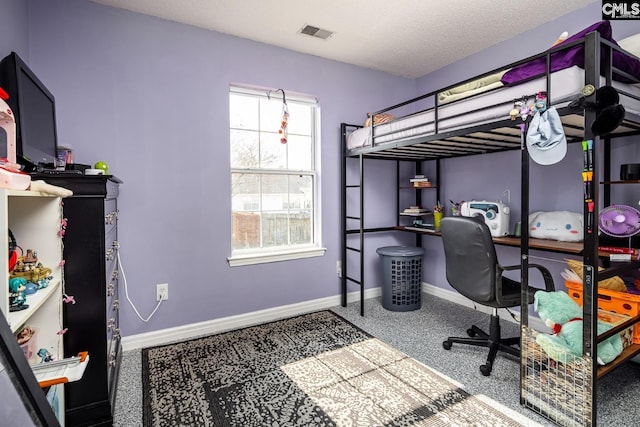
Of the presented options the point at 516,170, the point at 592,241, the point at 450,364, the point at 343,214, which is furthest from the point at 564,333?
the point at 343,214

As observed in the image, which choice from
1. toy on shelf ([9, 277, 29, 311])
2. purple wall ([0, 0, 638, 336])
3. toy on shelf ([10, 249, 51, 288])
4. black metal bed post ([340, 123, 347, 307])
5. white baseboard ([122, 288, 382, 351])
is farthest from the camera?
black metal bed post ([340, 123, 347, 307])

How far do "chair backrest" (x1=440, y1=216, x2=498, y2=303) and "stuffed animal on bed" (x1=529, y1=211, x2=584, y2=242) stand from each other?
0.71 meters

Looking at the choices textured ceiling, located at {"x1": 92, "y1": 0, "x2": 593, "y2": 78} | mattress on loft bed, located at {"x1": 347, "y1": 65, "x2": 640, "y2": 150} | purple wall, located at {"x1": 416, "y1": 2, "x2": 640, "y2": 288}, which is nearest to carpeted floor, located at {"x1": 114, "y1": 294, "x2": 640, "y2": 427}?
purple wall, located at {"x1": 416, "y1": 2, "x2": 640, "y2": 288}

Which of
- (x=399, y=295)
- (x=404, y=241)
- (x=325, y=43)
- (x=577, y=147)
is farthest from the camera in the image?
(x=404, y=241)

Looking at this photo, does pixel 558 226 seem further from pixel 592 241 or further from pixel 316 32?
pixel 316 32

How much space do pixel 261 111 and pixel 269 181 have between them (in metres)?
0.65

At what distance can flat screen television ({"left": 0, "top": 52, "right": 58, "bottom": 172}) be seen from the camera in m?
1.34

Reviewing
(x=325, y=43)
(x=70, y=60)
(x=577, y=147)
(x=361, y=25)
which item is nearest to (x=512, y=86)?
(x=577, y=147)

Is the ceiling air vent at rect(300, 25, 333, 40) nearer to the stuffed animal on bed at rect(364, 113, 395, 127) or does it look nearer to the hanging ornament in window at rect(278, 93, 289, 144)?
the hanging ornament in window at rect(278, 93, 289, 144)

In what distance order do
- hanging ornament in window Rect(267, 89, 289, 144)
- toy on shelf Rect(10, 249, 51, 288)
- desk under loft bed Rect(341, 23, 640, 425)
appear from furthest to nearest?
hanging ornament in window Rect(267, 89, 289, 144), desk under loft bed Rect(341, 23, 640, 425), toy on shelf Rect(10, 249, 51, 288)

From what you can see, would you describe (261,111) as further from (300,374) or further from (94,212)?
(300,374)

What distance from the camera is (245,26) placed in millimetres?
2607

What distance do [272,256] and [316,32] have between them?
199cm

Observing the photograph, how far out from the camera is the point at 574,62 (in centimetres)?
153
